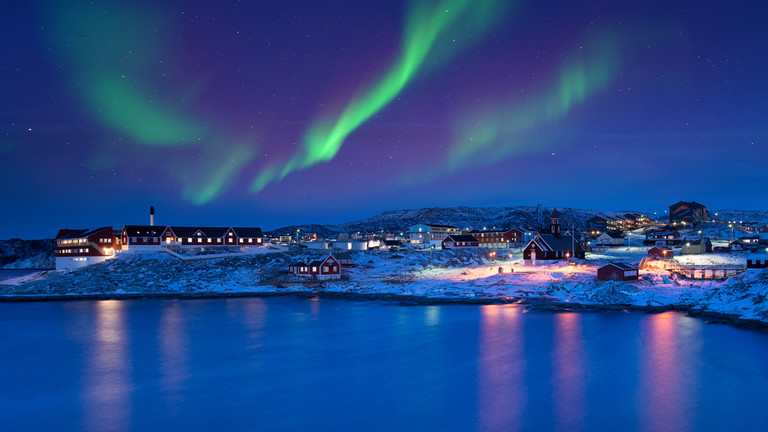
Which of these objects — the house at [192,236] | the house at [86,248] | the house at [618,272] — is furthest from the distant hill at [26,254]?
the house at [618,272]

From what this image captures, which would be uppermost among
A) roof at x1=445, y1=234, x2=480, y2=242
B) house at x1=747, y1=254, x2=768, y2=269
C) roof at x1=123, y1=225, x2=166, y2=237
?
roof at x1=123, y1=225, x2=166, y2=237

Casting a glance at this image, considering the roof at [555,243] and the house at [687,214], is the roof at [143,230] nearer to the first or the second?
the roof at [555,243]

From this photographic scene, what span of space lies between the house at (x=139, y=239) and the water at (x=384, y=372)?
116ft

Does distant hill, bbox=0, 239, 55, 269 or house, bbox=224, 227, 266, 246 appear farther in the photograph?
distant hill, bbox=0, 239, 55, 269

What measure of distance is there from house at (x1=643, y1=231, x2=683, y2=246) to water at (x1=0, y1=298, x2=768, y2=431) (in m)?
71.4

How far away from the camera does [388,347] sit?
34.2m

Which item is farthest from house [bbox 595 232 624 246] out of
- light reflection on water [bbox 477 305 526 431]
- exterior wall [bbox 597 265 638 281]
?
light reflection on water [bbox 477 305 526 431]

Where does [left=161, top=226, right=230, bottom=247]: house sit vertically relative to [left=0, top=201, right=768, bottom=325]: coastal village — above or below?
above

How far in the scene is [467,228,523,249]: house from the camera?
382 feet

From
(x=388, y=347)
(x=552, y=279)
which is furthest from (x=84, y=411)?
(x=552, y=279)

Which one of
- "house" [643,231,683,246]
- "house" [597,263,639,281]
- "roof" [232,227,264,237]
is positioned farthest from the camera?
"house" [643,231,683,246]

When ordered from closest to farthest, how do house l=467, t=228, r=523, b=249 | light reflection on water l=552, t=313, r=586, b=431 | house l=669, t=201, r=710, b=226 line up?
light reflection on water l=552, t=313, r=586, b=431 → house l=467, t=228, r=523, b=249 → house l=669, t=201, r=710, b=226

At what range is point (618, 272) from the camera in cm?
5212

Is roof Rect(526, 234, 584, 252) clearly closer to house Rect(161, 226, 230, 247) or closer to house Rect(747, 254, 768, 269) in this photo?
house Rect(747, 254, 768, 269)
